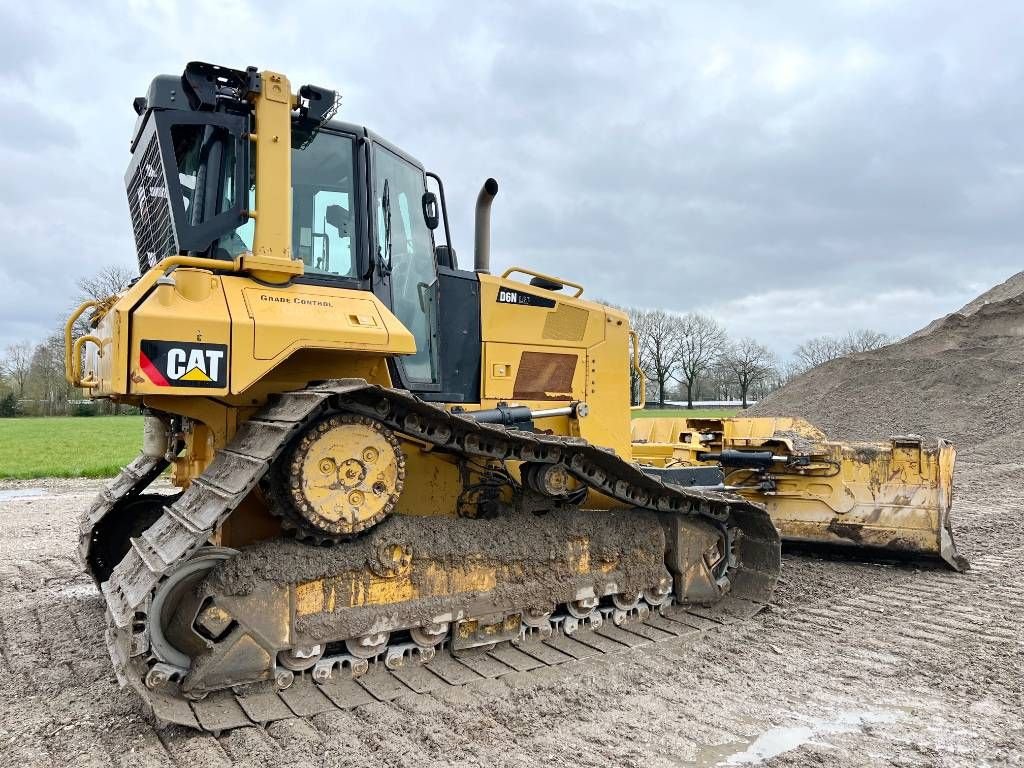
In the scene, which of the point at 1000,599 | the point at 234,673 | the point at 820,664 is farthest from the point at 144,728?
the point at 1000,599


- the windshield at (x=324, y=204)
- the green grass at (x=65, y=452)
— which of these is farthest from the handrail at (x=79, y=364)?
the green grass at (x=65, y=452)

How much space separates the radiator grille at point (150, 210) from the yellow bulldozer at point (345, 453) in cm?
3

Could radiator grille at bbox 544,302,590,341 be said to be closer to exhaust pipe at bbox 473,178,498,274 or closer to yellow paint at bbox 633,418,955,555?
exhaust pipe at bbox 473,178,498,274

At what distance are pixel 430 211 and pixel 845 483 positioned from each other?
4702mm

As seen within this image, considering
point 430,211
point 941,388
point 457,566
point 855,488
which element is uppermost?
point 430,211

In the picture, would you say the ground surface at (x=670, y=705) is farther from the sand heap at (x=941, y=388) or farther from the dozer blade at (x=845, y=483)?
the sand heap at (x=941, y=388)

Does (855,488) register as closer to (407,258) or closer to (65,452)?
(407,258)

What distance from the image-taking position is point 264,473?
3.55m

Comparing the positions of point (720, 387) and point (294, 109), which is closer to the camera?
point (294, 109)

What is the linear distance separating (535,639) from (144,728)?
2.25m

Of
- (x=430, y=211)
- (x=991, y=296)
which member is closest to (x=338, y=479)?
(x=430, y=211)

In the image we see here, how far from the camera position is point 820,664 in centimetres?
457

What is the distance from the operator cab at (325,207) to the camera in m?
4.20

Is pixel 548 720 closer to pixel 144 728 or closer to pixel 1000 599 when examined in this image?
pixel 144 728
